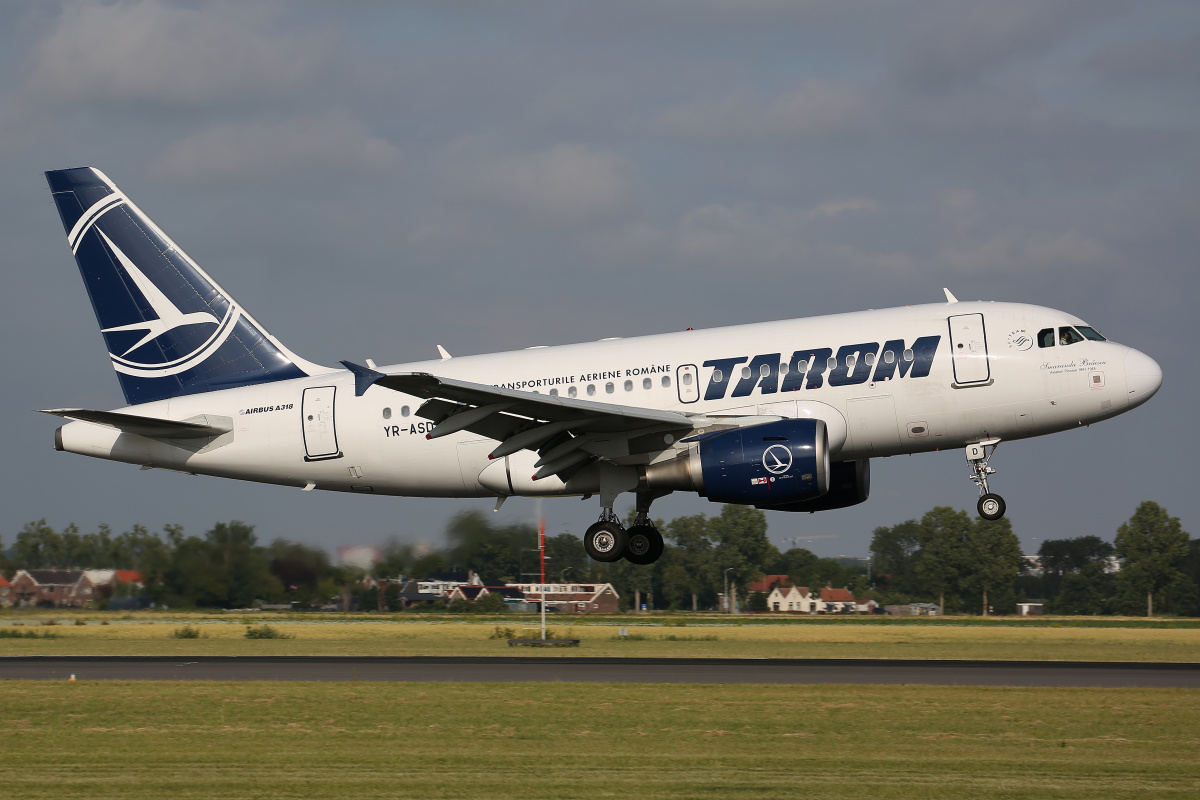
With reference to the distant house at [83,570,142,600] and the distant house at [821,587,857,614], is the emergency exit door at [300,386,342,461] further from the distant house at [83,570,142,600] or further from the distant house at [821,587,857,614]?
the distant house at [821,587,857,614]

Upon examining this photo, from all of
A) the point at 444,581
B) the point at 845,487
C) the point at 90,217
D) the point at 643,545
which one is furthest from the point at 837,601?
the point at 90,217

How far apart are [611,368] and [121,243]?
46.1 feet

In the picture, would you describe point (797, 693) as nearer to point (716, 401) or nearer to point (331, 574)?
point (716, 401)

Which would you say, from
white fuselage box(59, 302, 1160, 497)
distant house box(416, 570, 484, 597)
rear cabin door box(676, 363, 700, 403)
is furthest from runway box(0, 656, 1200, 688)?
distant house box(416, 570, 484, 597)

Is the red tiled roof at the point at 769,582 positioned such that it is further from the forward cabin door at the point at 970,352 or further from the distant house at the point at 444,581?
the forward cabin door at the point at 970,352

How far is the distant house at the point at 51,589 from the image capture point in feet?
178

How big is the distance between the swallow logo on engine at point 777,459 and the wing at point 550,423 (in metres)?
1.78

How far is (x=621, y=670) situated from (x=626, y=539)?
4.12 metres

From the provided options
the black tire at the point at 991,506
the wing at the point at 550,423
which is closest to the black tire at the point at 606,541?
the wing at the point at 550,423

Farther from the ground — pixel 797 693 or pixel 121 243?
pixel 121 243

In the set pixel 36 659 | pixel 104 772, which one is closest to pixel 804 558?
pixel 36 659

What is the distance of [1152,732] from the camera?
20.2m

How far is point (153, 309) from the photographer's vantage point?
3161 cm

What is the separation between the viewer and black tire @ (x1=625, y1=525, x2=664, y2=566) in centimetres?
2819
